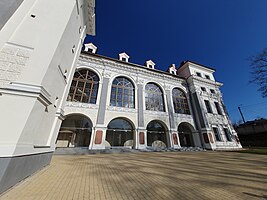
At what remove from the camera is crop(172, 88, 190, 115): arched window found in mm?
19453

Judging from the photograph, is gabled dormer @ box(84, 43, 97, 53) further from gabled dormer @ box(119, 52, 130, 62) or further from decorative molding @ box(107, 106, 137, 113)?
decorative molding @ box(107, 106, 137, 113)

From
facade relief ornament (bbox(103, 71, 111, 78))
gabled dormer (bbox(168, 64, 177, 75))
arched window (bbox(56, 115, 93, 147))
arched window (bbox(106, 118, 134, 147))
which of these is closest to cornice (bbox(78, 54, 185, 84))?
facade relief ornament (bbox(103, 71, 111, 78))

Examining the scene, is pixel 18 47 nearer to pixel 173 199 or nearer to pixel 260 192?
pixel 173 199

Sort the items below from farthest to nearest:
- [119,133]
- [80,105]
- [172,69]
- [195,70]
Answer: [172,69] < [195,70] < [119,133] < [80,105]

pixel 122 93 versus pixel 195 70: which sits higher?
pixel 195 70

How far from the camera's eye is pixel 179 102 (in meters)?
20.1

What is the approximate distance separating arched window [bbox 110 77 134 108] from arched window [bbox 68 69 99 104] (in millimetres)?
2442

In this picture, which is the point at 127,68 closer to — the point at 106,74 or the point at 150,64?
the point at 106,74

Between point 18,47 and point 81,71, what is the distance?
1171 cm

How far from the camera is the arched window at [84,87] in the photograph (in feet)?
47.1

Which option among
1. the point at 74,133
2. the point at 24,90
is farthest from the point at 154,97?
the point at 24,90

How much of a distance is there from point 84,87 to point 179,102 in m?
15.2

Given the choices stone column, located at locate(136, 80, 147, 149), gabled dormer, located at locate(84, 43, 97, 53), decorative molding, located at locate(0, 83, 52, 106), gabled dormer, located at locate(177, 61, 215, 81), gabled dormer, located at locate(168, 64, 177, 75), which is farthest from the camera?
gabled dormer, located at locate(168, 64, 177, 75)

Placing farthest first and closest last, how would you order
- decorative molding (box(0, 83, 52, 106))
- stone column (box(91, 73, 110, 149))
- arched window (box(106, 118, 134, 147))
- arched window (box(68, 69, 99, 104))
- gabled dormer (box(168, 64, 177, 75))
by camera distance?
gabled dormer (box(168, 64, 177, 75))
arched window (box(106, 118, 134, 147))
arched window (box(68, 69, 99, 104))
stone column (box(91, 73, 110, 149))
decorative molding (box(0, 83, 52, 106))
